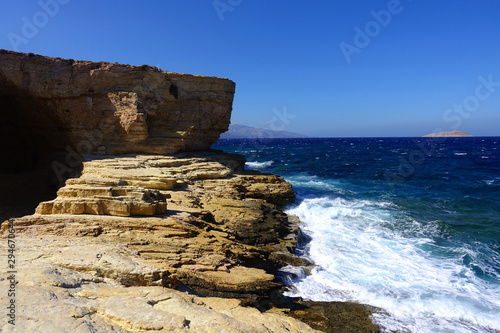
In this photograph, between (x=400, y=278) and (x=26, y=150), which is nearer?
(x=400, y=278)

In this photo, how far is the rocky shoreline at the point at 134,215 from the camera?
544 cm

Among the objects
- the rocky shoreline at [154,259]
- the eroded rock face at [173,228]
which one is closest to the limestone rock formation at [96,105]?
the rocky shoreline at [154,259]

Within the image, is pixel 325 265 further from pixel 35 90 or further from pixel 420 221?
pixel 35 90

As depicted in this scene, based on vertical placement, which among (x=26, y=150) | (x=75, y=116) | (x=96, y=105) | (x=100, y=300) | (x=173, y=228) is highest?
(x=96, y=105)

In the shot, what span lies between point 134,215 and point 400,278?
35.4ft

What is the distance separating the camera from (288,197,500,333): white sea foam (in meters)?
9.96

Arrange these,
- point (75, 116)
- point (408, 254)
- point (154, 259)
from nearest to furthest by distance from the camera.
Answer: point (154, 259)
point (408, 254)
point (75, 116)

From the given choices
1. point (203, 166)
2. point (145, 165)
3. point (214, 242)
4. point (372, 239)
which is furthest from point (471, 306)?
point (145, 165)

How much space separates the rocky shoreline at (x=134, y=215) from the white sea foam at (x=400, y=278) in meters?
0.99

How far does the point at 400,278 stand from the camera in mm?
12227

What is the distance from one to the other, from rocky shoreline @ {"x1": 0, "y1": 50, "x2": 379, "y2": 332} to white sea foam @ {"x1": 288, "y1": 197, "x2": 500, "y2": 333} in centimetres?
99

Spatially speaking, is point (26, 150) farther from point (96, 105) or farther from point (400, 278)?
point (400, 278)

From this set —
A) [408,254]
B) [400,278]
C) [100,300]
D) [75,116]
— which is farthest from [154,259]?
[75,116]

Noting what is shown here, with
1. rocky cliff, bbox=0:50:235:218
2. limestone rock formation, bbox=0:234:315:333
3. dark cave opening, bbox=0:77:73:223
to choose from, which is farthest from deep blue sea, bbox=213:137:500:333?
dark cave opening, bbox=0:77:73:223
